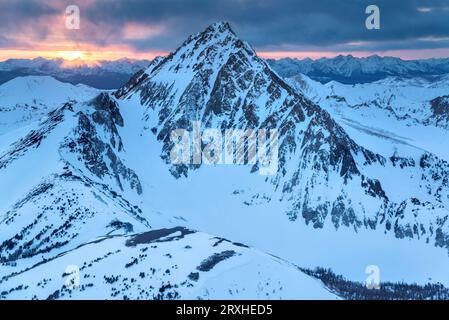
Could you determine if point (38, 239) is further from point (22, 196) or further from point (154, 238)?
point (154, 238)

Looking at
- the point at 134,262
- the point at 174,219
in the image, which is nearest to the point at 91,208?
the point at 134,262

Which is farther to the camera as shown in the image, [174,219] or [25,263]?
[174,219]
